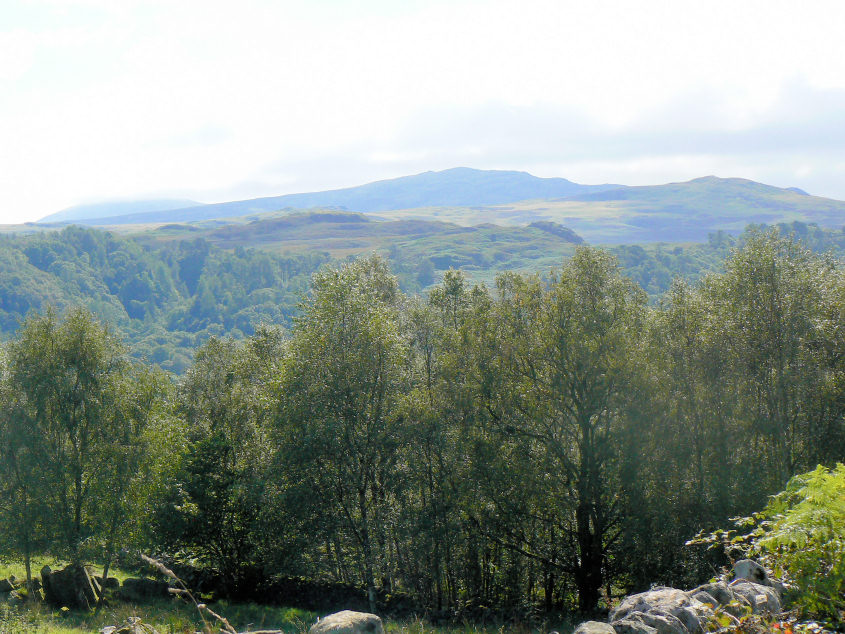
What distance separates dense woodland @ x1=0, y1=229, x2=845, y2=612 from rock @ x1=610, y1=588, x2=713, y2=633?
70.1 ft

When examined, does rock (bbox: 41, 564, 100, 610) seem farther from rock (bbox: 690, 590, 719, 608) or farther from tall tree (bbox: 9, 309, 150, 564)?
rock (bbox: 690, 590, 719, 608)

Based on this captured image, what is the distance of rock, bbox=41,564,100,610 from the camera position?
3381 centimetres

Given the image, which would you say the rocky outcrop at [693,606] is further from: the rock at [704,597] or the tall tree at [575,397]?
the tall tree at [575,397]

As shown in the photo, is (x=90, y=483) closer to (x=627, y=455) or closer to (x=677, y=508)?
(x=627, y=455)

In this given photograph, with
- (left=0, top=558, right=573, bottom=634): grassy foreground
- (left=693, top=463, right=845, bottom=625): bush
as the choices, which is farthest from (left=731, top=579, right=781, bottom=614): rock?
(left=0, top=558, right=573, bottom=634): grassy foreground

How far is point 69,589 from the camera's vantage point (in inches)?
1344

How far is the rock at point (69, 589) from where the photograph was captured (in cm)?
3381

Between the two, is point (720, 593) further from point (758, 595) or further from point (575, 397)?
point (575, 397)

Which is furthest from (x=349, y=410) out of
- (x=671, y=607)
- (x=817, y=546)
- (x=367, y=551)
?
(x=817, y=546)

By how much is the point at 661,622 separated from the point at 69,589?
115ft

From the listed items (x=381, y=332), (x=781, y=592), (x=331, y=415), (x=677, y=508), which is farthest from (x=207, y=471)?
(x=781, y=592)

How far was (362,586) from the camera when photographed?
35688 mm

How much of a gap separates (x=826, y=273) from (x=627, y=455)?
1836 centimetres

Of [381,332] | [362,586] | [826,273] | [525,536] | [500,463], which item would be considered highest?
[826,273]
